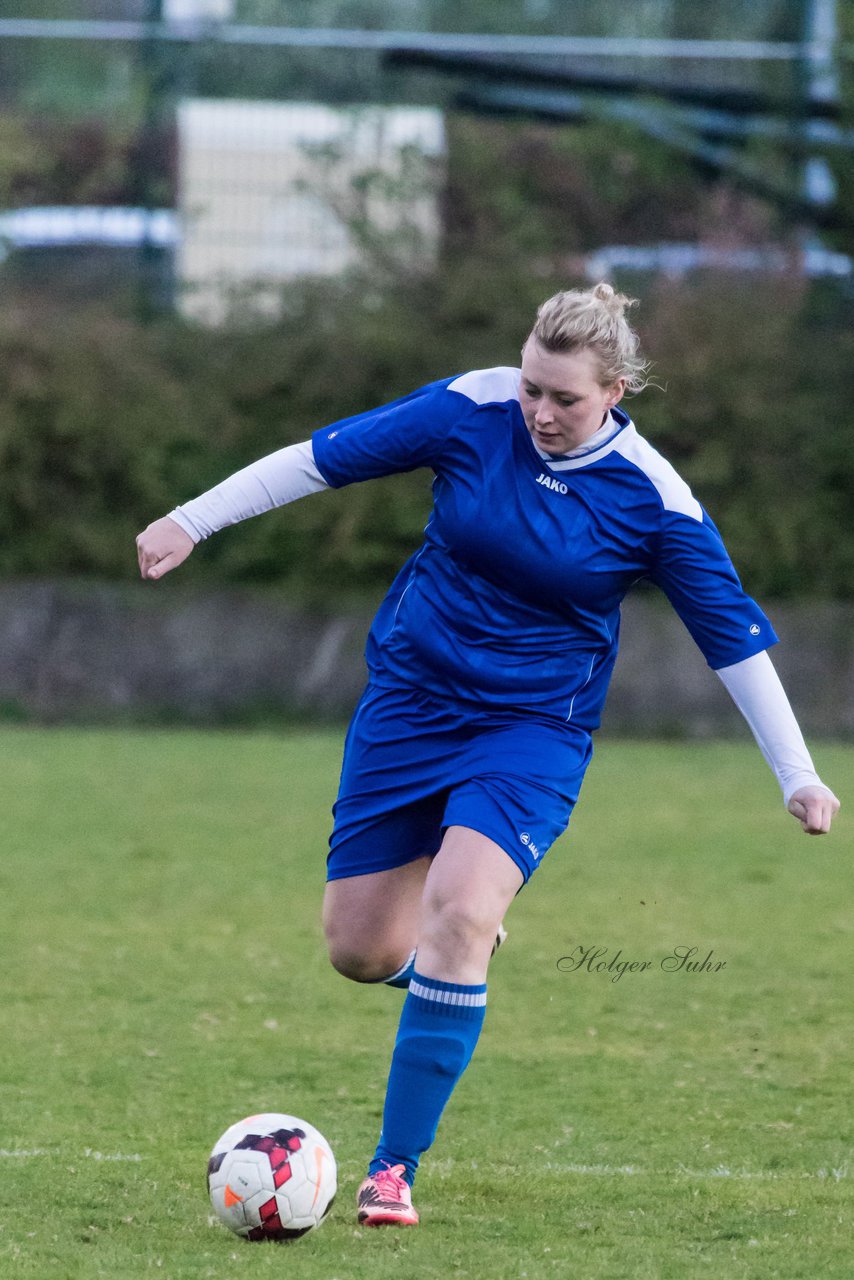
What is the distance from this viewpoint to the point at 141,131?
14.2 meters

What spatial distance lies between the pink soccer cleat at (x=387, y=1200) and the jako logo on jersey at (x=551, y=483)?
4.74ft

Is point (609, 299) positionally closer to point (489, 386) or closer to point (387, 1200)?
point (489, 386)

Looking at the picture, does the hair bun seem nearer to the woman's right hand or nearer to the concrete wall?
the woman's right hand

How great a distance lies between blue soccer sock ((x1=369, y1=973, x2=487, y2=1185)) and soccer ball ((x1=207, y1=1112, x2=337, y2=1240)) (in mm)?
170

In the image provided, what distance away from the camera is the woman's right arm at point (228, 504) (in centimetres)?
389

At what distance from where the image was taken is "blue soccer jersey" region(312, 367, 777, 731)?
403 cm

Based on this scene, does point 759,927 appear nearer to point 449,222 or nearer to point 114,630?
point 114,630

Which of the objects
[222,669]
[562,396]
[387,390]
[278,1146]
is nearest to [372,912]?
[278,1146]

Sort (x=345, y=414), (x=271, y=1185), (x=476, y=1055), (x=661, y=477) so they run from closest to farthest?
(x=271, y=1185), (x=661, y=477), (x=476, y=1055), (x=345, y=414)

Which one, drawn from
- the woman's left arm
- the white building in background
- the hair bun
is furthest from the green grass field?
the white building in background

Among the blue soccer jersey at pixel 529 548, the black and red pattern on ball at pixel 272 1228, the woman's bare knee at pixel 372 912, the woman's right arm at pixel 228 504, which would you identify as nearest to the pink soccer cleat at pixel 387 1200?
the black and red pattern on ball at pixel 272 1228

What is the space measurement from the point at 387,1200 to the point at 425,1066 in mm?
271

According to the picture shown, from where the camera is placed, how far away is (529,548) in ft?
13.1

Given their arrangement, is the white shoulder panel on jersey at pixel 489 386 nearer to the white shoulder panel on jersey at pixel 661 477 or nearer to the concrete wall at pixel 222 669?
the white shoulder panel on jersey at pixel 661 477
